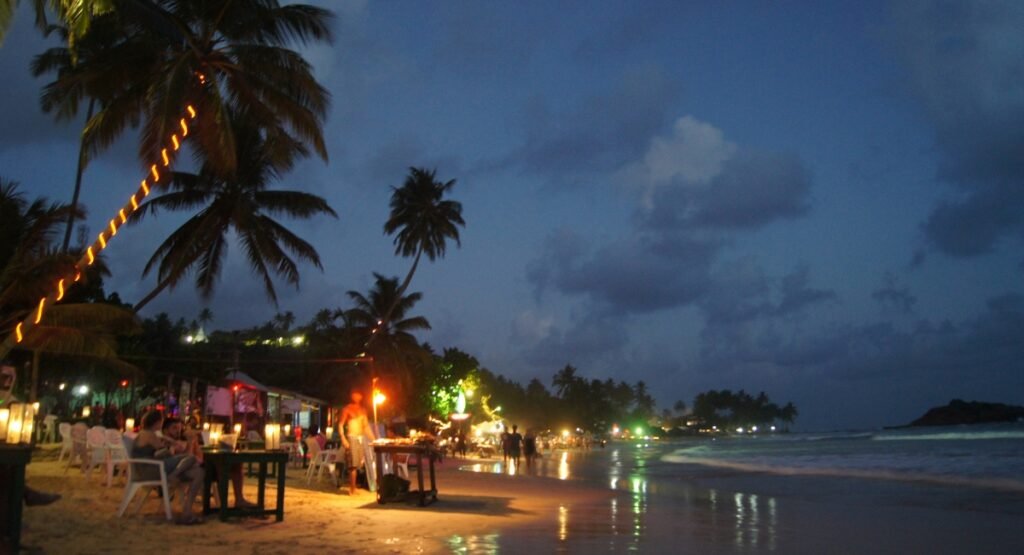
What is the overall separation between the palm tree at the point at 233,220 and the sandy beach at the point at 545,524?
6.35m

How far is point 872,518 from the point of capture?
10.4 metres

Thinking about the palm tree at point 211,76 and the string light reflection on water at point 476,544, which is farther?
the palm tree at point 211,76

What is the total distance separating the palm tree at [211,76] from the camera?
1273cm

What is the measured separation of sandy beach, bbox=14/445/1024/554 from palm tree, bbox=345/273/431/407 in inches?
925

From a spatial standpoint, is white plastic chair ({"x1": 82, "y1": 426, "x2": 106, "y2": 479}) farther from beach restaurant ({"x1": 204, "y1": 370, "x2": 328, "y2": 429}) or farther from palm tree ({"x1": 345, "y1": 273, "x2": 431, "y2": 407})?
palm tree ({"x1": 345, "y1": 273, "x2": 431, "y2": 407})

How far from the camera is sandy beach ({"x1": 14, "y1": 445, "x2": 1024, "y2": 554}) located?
6.72 m

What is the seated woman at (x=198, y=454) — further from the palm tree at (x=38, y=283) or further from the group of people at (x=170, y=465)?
the palm tree at (x=38, y=283)

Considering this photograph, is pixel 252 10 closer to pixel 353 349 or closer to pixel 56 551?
pixel 56 551

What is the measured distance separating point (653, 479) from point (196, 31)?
44.9ft

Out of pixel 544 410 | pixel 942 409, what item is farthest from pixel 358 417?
pixel 942 409

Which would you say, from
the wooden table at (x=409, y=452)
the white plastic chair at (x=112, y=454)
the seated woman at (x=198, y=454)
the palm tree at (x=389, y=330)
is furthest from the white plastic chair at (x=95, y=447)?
the palm tree at (x=389, y=330)

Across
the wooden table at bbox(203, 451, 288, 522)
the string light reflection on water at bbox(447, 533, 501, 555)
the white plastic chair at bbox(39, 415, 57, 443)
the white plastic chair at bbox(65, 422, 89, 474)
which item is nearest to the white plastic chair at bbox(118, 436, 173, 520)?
the wooden table at bbox(203, 451, 288, 522)

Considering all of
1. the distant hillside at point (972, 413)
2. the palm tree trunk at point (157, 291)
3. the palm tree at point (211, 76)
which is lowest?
the distant hillside at point (972, 413)

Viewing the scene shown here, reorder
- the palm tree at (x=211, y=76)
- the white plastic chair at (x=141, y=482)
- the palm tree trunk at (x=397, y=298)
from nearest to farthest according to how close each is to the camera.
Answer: the white plastic chair at (x=141, y=482)
the palm tree at (x=211, y=76)
the palm tree trunk at (x=397, y=298)
